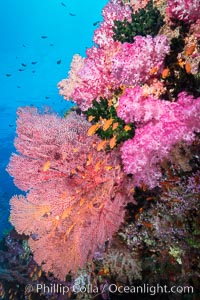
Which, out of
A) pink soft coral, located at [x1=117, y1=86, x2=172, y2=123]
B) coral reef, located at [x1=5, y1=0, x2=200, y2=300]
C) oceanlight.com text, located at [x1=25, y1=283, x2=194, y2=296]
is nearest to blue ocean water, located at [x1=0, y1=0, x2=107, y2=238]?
oceanlight.com text, located at [x1=25, y1=283, x2=194, y2=296]

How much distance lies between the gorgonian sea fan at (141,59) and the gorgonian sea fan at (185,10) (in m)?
0.71

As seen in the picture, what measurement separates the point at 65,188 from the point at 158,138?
1524mm

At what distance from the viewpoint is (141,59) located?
3777mm

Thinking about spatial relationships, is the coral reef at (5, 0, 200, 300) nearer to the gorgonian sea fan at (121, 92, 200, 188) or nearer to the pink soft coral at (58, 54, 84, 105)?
the gorgonian sea fan at (121, 92, 200, 188)

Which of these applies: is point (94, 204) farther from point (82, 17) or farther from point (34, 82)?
Result: point (82, 17)

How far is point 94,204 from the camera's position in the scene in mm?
3971

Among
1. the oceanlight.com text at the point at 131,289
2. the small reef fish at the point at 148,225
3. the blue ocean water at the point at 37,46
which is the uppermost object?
the blue ocean water at the point at 37,46

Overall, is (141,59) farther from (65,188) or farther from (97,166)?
(65,188)

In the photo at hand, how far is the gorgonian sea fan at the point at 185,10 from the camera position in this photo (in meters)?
4.02

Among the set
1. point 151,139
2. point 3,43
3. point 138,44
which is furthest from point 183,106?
point 3,43

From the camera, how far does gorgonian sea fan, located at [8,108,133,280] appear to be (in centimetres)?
390

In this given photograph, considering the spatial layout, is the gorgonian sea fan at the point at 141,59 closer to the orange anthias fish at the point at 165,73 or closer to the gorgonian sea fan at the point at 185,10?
the orange anthias fish at the point at 165,73

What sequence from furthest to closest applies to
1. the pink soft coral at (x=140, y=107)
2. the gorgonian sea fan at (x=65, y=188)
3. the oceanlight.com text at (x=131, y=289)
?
the oceanlight.com text at (x=131, y=289), the gorgonian sea fan at (x=65, y=188), the pink soft coral at (x=140, y=107)

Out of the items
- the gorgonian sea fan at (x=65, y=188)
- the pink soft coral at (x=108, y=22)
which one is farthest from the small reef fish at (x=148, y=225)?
the pink soft coral at (x=108, y=22)
